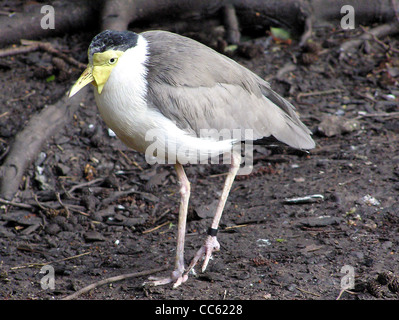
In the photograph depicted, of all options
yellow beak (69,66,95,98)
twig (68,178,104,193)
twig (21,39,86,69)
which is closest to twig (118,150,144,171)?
twig (68,178,104,193)

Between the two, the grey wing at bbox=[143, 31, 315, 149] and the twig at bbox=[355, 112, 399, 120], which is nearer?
the grey wing at bbox=[143, 31, 315, 149]

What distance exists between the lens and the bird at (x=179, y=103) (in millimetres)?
3777

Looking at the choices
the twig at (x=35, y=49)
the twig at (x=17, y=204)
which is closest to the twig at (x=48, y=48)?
the twig at (x=35, y=49)

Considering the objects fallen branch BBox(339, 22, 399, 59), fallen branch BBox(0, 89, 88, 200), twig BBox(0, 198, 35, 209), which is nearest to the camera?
twig BBox(0, 198, 35, 209)

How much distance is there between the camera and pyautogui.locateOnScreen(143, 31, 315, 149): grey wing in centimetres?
389

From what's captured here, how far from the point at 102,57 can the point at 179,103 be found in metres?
0.64

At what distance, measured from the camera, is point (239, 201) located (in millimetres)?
5242

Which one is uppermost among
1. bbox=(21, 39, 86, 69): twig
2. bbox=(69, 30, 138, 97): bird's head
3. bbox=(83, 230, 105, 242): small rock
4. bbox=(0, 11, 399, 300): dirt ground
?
bbox=(69, 30, 138, 97): bird's head

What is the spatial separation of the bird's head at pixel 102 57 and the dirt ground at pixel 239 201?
1529 millimetres

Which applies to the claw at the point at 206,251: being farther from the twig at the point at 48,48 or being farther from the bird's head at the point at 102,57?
the twig at the point at 48,48

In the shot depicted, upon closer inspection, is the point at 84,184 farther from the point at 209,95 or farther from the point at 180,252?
the point at 209,95

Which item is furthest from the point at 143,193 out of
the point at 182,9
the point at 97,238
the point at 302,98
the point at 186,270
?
the point at 182,9

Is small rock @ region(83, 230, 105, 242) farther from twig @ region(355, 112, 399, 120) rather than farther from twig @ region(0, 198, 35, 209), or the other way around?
twig @ region(355, 112, 399, 120)

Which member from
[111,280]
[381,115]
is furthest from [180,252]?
[381,115]
